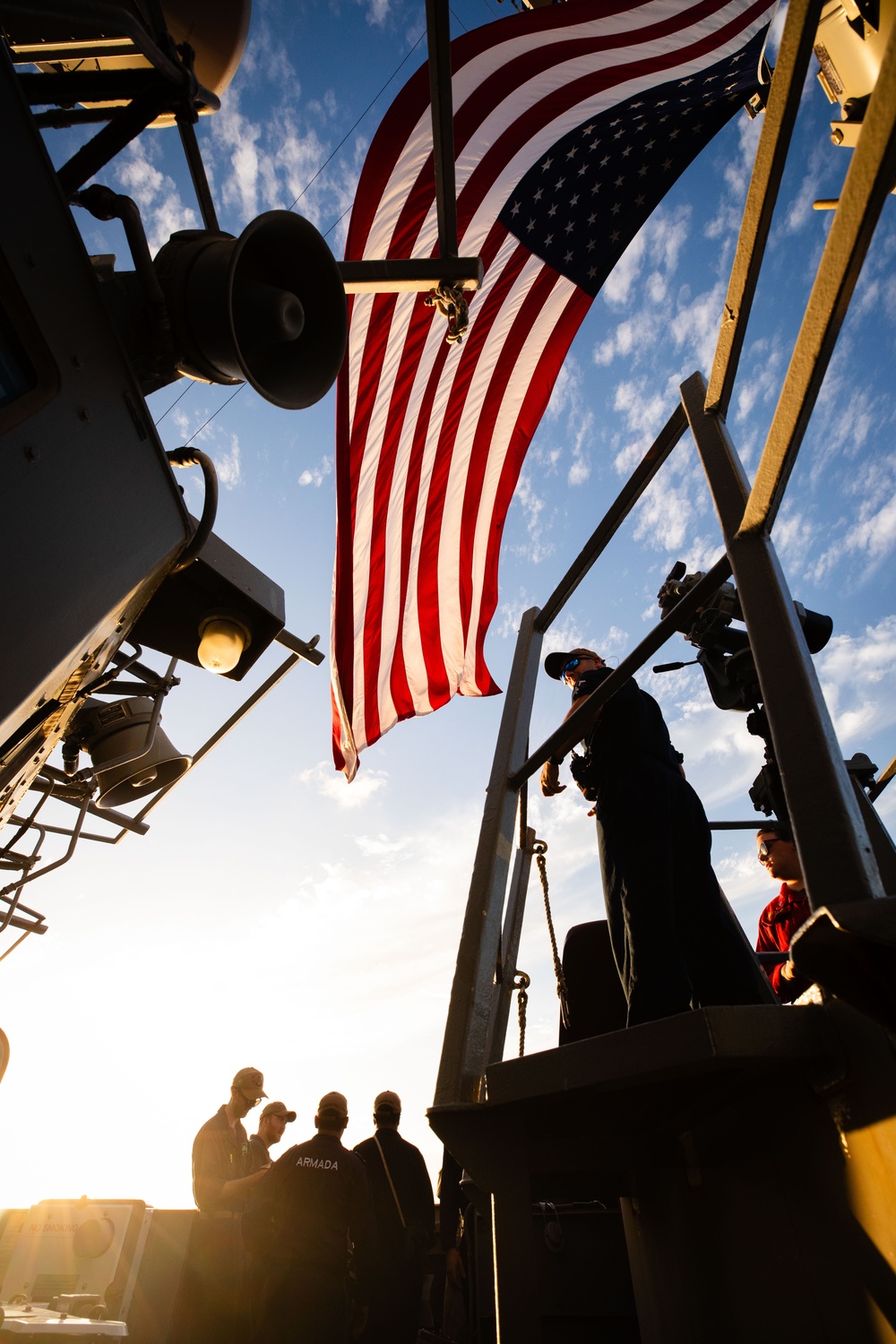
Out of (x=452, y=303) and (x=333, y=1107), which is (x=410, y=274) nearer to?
(x=452, y=303)

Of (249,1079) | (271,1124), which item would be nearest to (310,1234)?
(249,1079)

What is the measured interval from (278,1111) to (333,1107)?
6.97ft

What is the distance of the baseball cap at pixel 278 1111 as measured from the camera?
5.54m

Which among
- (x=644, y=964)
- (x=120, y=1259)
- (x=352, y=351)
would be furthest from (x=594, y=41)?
(x=120, y=1259)

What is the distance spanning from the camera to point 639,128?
11.8 feet

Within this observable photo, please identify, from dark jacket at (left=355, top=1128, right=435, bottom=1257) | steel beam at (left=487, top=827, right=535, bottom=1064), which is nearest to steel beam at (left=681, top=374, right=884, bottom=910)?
steel beam at (left=487, top=827, right=535, bottom=1064)

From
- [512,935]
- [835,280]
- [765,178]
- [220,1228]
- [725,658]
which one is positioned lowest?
[220,1228]

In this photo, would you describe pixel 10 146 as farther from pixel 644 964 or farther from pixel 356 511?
pixel 644 964

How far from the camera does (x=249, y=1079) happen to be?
186 inches

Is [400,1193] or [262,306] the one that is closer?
[262,306]

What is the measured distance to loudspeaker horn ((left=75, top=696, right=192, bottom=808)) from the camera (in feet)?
12.8

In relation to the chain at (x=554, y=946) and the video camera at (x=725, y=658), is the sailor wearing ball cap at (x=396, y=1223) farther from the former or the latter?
the video camera at (x=725, y=658)

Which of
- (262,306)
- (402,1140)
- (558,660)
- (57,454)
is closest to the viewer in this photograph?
(57,454)

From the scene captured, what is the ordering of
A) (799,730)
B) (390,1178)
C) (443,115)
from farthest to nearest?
1. (390,1178)
2. (443,115)
3. (799,730)
